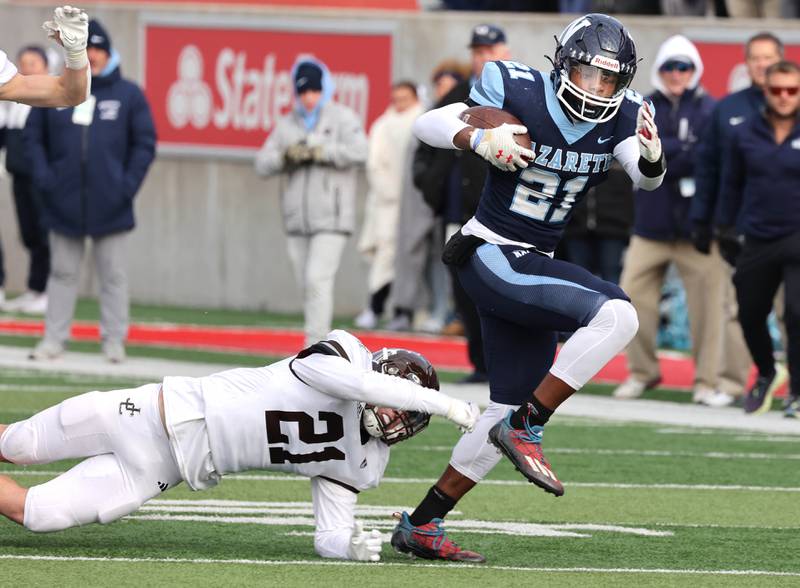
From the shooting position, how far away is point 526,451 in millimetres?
5945

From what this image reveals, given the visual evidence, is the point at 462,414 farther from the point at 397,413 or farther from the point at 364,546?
the point at 364,546

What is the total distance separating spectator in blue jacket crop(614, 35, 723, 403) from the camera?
1116 centimetres

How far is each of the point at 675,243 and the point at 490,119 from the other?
5266 mm

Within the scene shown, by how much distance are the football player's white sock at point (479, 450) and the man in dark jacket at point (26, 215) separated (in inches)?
379

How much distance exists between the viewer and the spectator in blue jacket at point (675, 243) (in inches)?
440

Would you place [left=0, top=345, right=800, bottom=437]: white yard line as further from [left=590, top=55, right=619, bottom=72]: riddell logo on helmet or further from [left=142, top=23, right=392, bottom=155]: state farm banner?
[left=142, top=23, right=392, bottom=155]: state farm banner

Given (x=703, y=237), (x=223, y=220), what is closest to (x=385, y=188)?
(x=223, y=220)

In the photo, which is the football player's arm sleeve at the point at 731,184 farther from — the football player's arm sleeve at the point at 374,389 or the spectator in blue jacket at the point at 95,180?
the football player's arm sleeve at the point at 374,389

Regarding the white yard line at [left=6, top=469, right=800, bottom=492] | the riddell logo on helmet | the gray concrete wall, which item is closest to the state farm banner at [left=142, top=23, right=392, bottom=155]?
the gray concrete wall

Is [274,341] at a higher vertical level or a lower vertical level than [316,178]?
lower

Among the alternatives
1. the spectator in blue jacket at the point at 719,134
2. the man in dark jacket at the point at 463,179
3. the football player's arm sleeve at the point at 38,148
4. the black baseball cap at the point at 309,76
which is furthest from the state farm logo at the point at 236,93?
the spectator in blue jacket at the point at 719,134

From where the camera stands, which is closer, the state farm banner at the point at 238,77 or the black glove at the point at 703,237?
the black glove at the point at 703,237

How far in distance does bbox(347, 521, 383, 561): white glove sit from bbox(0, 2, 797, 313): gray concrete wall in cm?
1014

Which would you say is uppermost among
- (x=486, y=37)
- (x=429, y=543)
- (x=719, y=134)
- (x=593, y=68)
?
(x=593, y=68)
